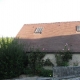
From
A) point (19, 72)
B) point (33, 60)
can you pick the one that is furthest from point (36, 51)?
point (19, 72)

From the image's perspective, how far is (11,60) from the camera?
82.8 feet

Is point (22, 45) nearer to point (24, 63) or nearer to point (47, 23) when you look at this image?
point (24, 63)

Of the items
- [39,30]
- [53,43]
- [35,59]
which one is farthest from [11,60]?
[39,30]

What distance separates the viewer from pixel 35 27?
33.8 m

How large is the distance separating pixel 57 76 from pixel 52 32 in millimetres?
23031

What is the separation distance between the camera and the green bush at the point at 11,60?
2512 cm

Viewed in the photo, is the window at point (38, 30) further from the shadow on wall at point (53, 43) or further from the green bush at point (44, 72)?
the green bush at point (44, 72)

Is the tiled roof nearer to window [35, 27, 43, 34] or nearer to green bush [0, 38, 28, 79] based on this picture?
window [35, 27, 43, 34]

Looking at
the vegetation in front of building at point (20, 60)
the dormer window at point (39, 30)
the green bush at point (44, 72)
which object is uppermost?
the dormer window at point (39, 30)

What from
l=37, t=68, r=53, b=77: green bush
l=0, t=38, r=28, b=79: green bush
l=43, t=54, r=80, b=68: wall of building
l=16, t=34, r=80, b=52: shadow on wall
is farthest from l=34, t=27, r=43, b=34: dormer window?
l=37, t=68, r=53, b=77: green bush

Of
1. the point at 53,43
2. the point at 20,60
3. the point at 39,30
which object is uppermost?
the point at 39,30

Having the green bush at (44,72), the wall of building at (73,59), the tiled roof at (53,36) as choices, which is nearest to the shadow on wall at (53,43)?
the tiled roof at (53,36)

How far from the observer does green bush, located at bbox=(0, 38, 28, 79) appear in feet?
82.4

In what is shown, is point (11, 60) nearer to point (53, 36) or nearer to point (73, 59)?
point (73, 59)
